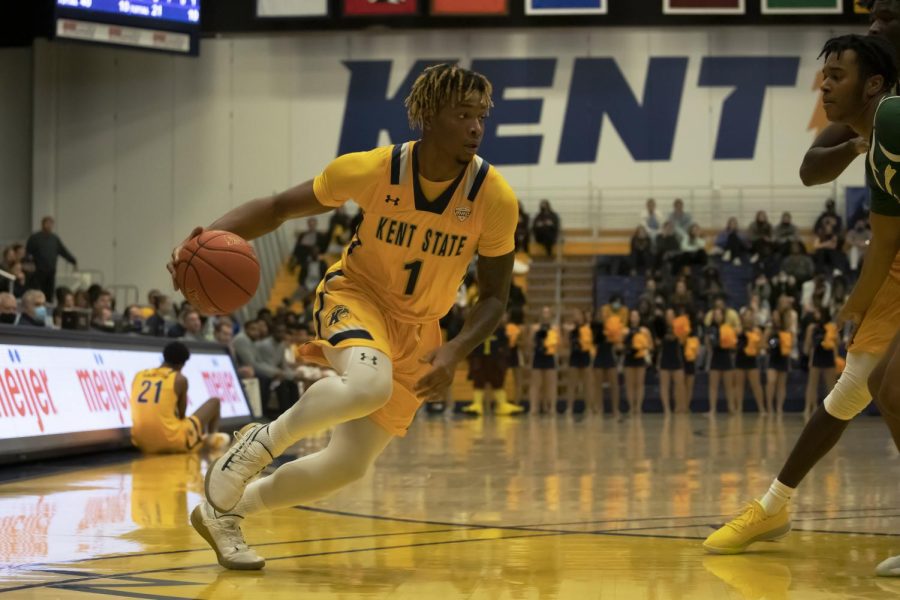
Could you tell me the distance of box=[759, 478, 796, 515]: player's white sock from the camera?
5.01 metres

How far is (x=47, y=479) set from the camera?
8.38m

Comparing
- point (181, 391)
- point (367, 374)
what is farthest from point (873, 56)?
point (181, 391)

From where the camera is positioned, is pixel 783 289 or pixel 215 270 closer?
pixel 215 270

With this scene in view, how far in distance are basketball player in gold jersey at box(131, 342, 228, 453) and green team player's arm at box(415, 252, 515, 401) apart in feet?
21.7

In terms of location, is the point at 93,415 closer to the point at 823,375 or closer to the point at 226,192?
the point at 823,375

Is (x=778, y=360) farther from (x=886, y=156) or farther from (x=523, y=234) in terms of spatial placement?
(x=886, y=156)

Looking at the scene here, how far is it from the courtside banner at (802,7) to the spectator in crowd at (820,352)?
8285mm

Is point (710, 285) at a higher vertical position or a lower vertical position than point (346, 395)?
lower

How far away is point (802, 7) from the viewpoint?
25.6 meters

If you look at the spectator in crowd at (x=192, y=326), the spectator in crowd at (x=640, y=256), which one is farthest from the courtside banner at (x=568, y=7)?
the spectator in crowd at (x=192, y=326)

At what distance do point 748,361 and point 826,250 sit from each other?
439 centimetres

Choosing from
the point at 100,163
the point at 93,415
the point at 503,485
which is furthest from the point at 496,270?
the point at 100,163

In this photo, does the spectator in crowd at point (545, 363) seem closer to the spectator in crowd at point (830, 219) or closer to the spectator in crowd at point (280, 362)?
the spectator in crowd at point (280, 362)

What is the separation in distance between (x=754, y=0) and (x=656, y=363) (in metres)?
9.48
